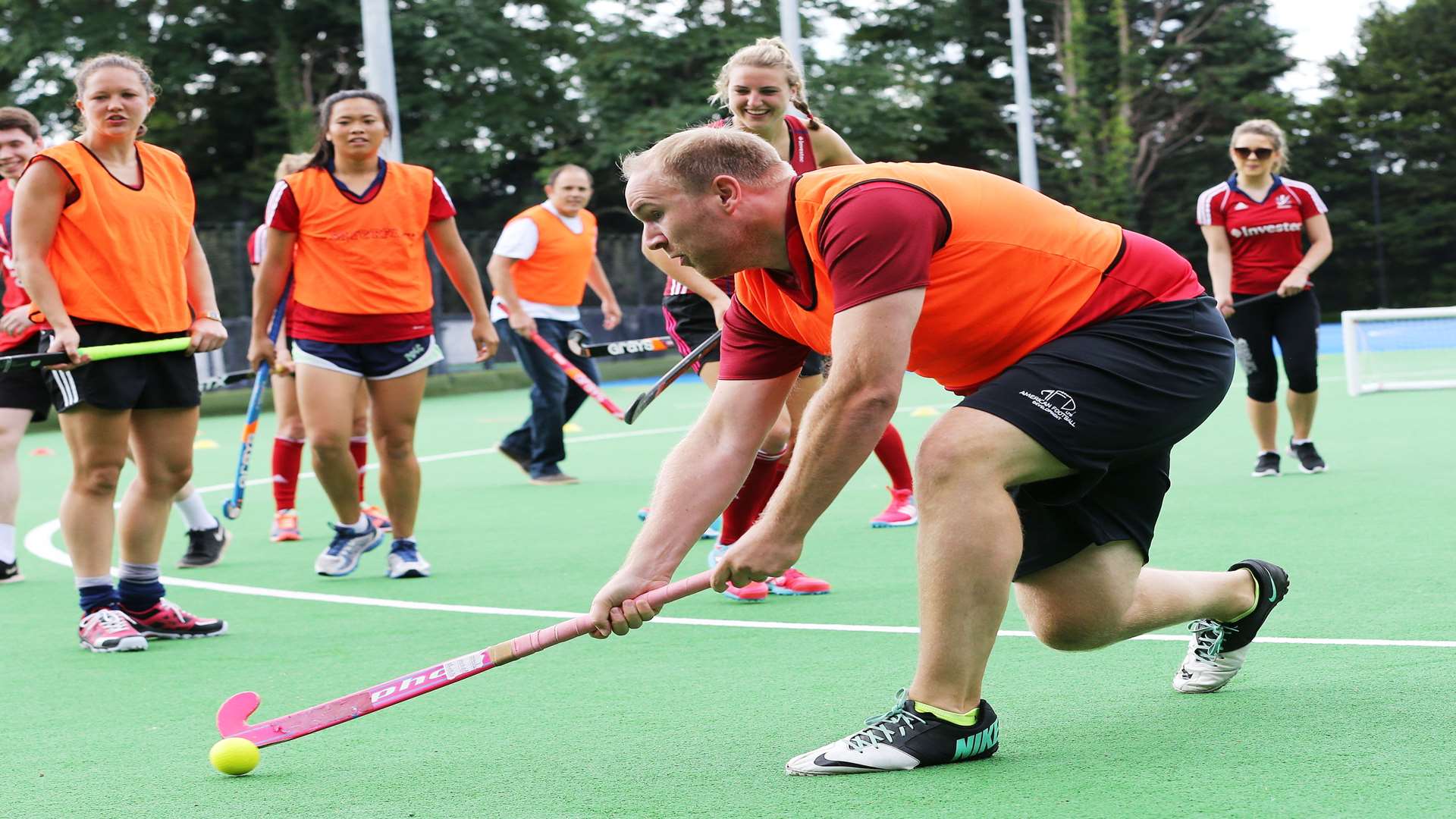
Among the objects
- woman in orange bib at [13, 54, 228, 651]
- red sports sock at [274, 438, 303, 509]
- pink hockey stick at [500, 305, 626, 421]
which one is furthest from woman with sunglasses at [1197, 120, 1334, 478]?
woman in orange bib at [13, 54, 228, 651]

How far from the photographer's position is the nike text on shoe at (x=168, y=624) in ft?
16.3

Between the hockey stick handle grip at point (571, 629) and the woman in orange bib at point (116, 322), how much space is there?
6.52 feet

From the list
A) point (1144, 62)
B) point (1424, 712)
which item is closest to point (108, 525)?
point (1424, 712)

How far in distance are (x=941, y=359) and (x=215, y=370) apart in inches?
601

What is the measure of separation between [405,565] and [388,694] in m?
2.75

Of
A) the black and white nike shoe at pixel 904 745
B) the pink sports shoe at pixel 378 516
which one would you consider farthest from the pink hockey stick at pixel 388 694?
the pink sports shoe at pixel 378 516

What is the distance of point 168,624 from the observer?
496cm

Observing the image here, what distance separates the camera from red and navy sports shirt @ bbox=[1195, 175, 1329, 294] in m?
7.90

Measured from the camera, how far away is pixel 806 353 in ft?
11.3

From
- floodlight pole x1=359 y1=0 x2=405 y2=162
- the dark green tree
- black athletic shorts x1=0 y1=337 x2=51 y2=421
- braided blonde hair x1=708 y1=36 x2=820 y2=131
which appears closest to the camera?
braided blonde hair x1=708 y1=36 x2=820 y2=131

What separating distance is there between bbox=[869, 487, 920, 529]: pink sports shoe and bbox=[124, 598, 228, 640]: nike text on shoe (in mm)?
2793

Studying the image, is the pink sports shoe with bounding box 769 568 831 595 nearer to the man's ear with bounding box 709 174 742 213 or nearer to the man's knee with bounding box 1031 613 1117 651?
A: the man's knee with bounding box 1031 613 1117 651

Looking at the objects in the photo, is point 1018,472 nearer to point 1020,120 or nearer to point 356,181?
point 356,181

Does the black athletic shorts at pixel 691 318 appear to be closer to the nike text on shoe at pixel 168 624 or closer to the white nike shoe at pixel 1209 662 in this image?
the nike text on shoe at pixel 168 624
